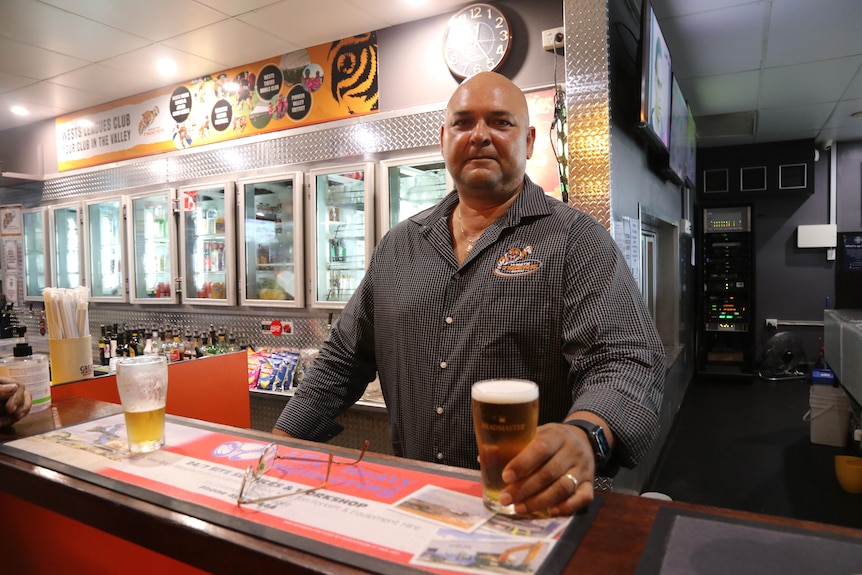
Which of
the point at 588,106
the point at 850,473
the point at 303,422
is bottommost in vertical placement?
the point at 850,473

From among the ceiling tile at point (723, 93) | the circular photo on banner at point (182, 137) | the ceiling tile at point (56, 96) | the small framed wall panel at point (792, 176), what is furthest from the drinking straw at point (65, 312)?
the small framed wall panel at point (792, 176)

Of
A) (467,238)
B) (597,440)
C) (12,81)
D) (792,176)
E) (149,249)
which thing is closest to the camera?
(597,440)

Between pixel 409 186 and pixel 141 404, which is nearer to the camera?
pixel 141 404

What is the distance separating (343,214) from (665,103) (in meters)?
2.47

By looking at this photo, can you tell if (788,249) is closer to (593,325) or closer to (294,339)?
(294,339)

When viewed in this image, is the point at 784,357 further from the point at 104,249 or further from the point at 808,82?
the point at 104,249

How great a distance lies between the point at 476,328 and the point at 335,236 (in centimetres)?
285

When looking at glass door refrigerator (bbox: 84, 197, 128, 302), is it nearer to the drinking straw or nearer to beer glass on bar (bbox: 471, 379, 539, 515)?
the drinking straw

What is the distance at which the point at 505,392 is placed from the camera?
837mm

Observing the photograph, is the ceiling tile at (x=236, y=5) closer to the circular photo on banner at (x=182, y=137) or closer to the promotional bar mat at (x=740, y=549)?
the circular photo on banner at (x=182, y=137)

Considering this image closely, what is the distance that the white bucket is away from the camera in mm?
5102

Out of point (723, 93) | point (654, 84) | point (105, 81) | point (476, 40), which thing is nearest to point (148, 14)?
point (105, 81)

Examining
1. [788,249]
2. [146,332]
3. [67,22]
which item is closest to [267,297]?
[146,332]

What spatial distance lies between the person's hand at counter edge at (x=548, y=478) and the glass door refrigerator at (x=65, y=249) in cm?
611
